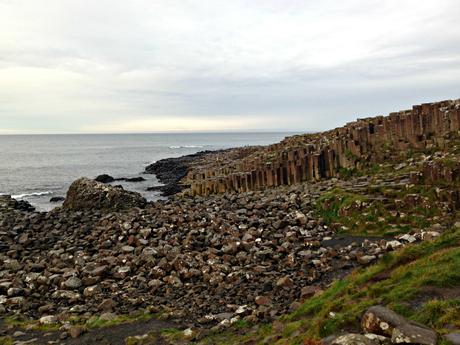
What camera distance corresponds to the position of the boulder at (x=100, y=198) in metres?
26.4

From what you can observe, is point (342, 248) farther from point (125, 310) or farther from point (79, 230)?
point (79, 230)

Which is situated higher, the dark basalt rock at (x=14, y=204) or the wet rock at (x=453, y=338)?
the wet rock at (x=453, y=338)

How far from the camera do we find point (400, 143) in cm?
2341

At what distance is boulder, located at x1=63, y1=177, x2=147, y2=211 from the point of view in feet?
86.7

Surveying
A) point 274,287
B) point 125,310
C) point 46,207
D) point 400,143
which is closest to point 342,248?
point 274,287

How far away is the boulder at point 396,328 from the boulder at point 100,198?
21897 millimetres

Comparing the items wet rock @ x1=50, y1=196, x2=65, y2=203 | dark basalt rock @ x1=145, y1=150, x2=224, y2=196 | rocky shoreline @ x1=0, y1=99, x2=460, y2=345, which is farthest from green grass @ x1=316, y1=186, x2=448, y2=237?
wet rock @ x1=50, y1=196, x2=65, y2=203

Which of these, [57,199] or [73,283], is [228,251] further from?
[57,199]

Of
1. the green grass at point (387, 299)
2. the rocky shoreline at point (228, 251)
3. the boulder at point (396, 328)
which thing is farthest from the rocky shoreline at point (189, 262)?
the boulder at point (396, 328)

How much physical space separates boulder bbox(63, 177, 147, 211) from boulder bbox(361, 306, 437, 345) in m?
21.9

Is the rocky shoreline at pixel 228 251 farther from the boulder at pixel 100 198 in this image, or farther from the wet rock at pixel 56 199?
the wet rock at pixel 56 199

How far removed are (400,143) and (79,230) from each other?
721 inches

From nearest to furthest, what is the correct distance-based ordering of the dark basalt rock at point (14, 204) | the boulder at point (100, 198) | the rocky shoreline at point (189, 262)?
the rocky shoreline at point (189, 262)
the boulder at point (100, 198)
the dark basalt rock at point (14, 204)

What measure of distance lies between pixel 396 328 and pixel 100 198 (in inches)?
937
